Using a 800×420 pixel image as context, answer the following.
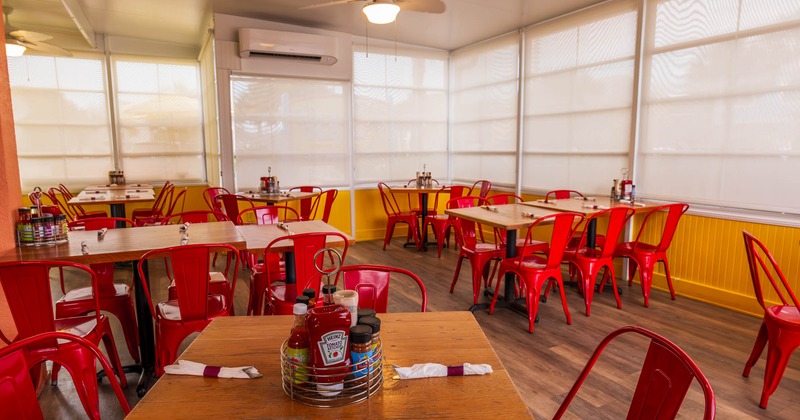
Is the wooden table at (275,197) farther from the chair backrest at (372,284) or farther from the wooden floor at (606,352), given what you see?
the chair backrest at (372,284)

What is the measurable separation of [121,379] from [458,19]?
5202mm

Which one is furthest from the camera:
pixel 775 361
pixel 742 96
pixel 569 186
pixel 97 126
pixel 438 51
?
pixel 438 51

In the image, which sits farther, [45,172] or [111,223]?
[45,172]

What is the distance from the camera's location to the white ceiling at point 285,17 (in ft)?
17.2

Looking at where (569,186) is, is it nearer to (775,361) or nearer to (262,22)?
(775,361)

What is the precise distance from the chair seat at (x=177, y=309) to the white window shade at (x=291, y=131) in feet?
11.9

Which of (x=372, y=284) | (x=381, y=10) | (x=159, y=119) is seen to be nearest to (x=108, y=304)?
(x=372, y=284)

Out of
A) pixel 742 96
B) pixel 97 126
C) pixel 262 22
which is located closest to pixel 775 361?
pixel 742 96

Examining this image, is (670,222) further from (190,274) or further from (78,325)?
(78,325)

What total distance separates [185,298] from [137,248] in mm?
447

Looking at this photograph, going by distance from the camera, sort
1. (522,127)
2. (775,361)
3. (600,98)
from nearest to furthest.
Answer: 1. (775,361)
2. (600,98)
3. (522,127)

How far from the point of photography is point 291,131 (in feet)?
20.8

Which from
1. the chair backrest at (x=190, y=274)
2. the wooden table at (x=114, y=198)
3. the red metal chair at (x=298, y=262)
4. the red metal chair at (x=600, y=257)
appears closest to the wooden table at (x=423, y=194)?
the red metal chair at (x=600, y=257)

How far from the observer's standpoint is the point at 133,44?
6992 mm
